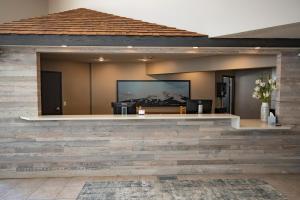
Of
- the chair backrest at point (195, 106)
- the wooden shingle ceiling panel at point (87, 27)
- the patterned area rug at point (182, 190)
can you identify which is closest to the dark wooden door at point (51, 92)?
the wooden shingle ceiling panel at point (87, 27)

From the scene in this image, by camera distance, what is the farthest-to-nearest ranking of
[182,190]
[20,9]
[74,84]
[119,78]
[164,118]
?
[119,78]
[74,84]
[20,9]
[164,118]
[182,190]

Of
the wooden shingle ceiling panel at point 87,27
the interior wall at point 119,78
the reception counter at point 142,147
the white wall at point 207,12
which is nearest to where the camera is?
the white wall at point 207,12

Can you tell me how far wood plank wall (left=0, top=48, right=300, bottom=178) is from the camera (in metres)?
4.65

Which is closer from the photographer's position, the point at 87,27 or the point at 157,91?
the point at 87,27

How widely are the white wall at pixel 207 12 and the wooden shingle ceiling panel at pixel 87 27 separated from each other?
0.74 ft

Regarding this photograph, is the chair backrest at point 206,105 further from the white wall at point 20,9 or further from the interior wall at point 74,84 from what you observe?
the white wall at point 20,9

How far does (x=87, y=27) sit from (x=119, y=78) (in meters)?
3.67

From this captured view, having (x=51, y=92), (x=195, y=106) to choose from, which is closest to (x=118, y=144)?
(x=195, y=106)

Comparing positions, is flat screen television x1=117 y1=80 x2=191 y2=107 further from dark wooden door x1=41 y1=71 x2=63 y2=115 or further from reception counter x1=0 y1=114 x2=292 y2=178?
reception counter x1=0 y1=114 x2=292 y2=178

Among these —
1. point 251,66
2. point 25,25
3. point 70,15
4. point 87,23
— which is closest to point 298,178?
point 251,66

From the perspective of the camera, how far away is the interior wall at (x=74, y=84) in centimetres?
676

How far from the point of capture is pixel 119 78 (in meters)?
8.14

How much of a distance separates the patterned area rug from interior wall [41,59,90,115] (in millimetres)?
3243

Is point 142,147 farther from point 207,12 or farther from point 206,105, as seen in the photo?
point 207,12
